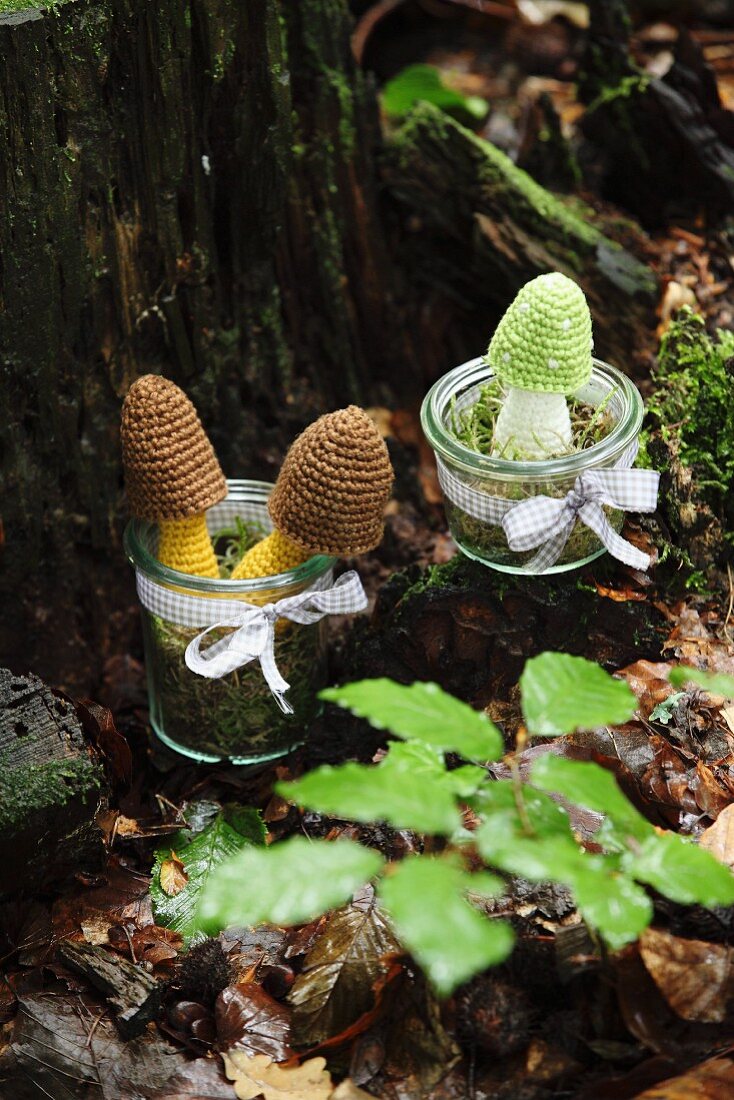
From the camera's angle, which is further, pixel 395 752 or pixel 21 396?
pixel 21 396

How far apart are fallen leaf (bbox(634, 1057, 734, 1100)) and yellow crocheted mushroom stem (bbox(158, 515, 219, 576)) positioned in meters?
1.38

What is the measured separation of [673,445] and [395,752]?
3.96ft

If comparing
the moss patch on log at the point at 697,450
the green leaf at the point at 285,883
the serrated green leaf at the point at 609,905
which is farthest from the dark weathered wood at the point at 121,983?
the moss patch on log at the point at 697,450

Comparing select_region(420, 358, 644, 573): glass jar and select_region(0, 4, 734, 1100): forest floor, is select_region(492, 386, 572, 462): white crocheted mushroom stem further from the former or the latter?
select_region(0, 4, 734, 1100): forest floor

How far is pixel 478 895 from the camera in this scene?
76.9 inches

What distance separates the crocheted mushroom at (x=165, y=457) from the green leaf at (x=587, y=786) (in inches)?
42.6

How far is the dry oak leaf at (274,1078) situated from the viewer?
1.76m

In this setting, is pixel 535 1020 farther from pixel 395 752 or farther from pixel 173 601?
pixel 173 601

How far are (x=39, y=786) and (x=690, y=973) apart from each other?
1.17 meters

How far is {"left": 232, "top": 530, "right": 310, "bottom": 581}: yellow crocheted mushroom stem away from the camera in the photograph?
95.9 inches

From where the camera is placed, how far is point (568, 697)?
158 cm

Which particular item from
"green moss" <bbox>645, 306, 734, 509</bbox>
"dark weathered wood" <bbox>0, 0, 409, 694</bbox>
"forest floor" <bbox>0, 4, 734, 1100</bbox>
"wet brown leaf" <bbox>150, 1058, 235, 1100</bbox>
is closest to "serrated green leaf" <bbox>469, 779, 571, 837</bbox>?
"forest floor" <bbox>0, 4, 734, 1100</bbox>

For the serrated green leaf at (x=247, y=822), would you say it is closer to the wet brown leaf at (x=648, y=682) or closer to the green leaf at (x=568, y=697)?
the wet brown leaf at (x=648, y=682)

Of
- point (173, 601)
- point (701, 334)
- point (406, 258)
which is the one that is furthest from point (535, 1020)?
point (406, 258)
